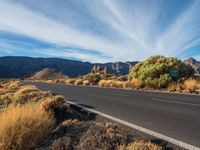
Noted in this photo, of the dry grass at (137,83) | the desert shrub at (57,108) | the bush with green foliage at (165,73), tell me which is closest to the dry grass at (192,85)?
the bush with green foliage at (165,73)

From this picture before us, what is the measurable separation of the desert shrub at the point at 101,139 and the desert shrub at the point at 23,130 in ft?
3.57

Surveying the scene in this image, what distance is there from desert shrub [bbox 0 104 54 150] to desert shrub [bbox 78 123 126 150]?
1.09 m

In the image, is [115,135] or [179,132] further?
[179,132]

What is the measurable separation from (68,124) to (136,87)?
73.1ft

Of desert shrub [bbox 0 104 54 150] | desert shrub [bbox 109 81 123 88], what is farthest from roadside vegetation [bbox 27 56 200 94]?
desert shrub [bbox 0 104 54 150]

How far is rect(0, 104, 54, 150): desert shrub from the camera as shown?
6.05m

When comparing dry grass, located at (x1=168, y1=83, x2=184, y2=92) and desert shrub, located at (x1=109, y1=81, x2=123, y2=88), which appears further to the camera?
desert shrub, located at (x1=109, y1=81, x2=123, y2=88)

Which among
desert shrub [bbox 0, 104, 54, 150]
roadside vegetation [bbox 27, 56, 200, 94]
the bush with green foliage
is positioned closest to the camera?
desert shrub [bbox 0, 104, 54, 150]

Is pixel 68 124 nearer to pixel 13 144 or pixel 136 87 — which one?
pixel 13 144

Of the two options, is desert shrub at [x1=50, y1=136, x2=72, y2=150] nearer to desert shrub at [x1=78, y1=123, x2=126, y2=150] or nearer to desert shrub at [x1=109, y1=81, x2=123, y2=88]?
desert shrub at [x1=78, y1=123, x2=126, y2=150]

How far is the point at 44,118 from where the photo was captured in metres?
7.63

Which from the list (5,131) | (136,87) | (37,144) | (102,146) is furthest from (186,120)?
(136,87)

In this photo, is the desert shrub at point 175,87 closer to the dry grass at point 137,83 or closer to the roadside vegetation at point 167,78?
the roadside vegetation at point 167,78

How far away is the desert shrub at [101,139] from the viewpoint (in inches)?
225
